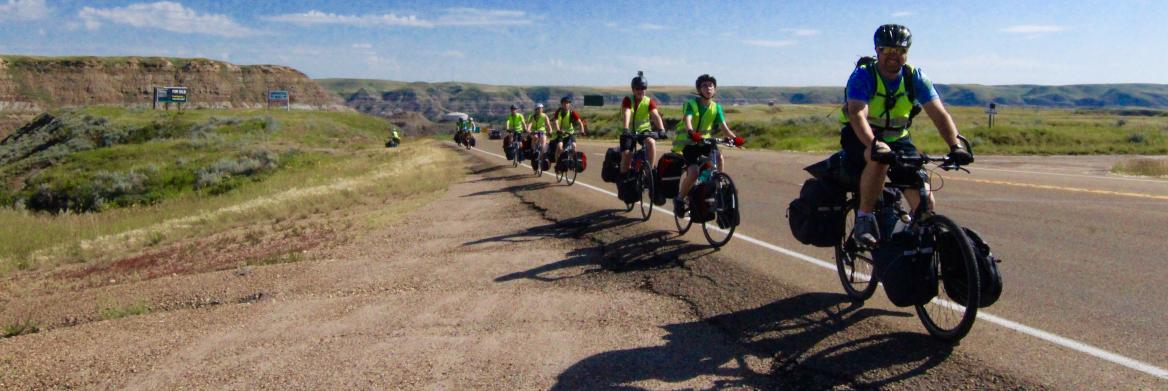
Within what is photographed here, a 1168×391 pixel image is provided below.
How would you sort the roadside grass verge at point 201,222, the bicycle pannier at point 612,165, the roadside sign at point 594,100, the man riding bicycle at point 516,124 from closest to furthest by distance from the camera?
the bicycle pannier at point 612,165 → the roadside grass verge at point 201,222 → the man riding bicycle at point 516,124 → the roadside sign at point 594,100

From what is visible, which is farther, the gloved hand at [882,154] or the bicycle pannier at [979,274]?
the gloved hand at [882,154]

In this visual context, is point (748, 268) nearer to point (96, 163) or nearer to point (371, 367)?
point (371, 367)

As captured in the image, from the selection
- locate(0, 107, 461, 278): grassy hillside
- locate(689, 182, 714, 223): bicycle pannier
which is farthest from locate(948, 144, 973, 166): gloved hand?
locate(0, 107, 461, 278): grassy hillside

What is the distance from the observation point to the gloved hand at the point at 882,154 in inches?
183

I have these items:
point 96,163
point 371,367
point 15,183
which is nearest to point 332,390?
point 371,367

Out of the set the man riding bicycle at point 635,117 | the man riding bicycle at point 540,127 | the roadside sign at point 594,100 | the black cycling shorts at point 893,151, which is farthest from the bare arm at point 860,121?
the roadside sign at point 594,100

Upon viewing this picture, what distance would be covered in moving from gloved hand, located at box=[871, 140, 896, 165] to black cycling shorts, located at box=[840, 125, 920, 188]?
185 mm

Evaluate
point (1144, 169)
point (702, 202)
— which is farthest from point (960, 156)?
point (1144, 169)

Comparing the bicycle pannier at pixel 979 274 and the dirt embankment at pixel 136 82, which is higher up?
the dirt embankment at pixel 136 82

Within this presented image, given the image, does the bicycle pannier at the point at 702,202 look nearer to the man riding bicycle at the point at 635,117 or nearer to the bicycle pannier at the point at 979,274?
the man riding bicycle at the point at 635,117

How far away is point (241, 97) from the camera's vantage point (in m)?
139

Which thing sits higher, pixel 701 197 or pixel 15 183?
pixel 701 197

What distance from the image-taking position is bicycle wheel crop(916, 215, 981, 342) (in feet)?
A: 14.1

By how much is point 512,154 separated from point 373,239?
1368 cm
